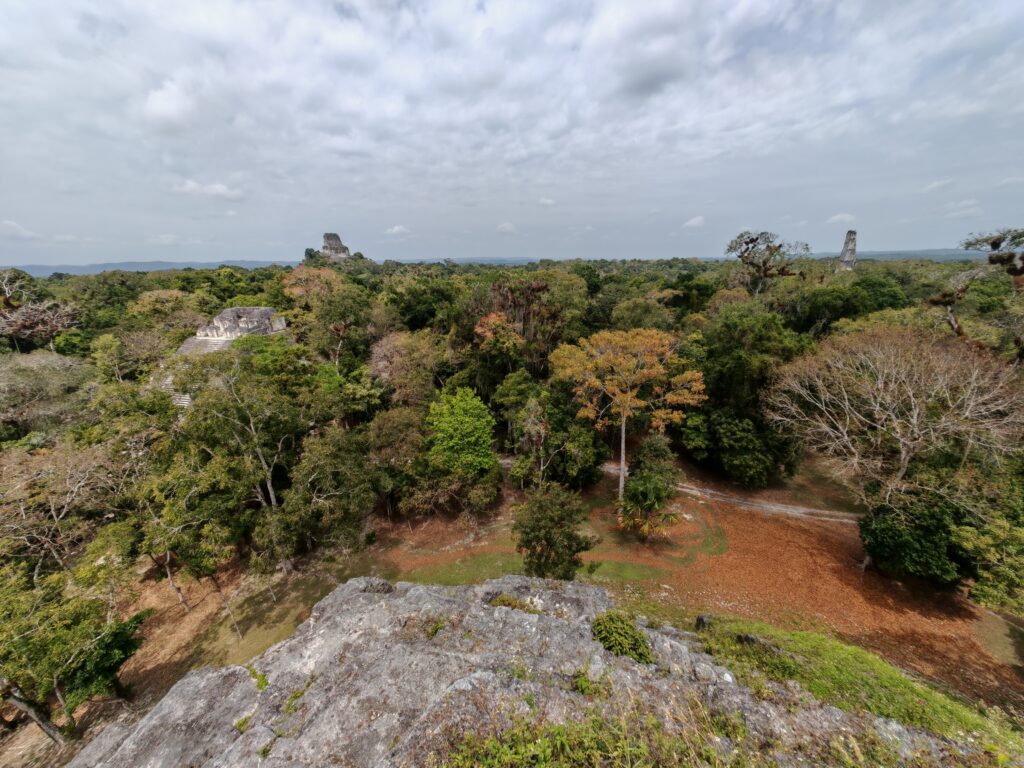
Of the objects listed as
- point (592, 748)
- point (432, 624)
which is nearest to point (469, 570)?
point (432, 624)

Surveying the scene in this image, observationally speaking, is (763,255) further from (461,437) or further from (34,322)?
(34,322)

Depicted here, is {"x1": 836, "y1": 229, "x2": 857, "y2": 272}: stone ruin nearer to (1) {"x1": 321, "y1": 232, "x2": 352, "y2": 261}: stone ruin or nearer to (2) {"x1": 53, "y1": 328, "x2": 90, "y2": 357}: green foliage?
(2) {"x1": 53, "y1": 328, "x2": 90, "y2": 357}: green foliage

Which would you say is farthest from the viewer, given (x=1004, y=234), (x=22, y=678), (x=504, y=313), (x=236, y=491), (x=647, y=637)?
(x=504, y=313)

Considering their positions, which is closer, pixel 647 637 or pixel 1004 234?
pixel 647 637

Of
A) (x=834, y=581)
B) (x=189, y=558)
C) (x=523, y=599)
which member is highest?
(x=523, y=599)

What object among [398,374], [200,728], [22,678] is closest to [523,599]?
[200,728]

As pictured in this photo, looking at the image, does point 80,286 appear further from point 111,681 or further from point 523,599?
point 523,599

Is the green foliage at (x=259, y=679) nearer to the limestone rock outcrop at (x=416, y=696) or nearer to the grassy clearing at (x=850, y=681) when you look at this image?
the limestone rock outcrop at (x=416, y=696)

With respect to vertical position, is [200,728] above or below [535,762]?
below
